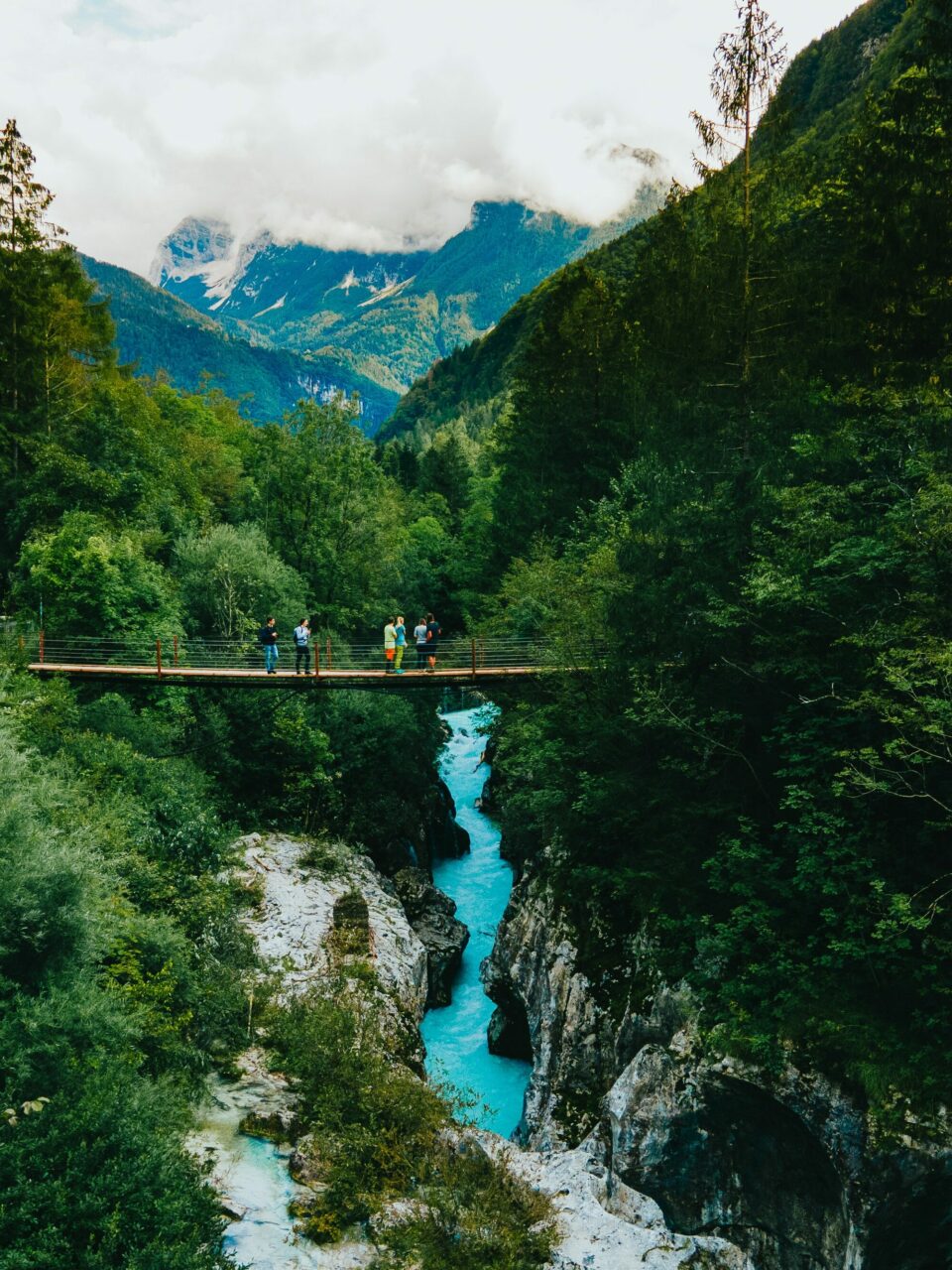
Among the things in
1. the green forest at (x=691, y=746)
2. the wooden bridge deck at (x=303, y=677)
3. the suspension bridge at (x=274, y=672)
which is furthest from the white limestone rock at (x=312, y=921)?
the suspension bridge at (x=274, y=672)

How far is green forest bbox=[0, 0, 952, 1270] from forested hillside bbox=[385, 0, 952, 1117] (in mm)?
64

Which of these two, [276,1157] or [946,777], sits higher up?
[946,777]

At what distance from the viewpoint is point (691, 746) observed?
14016 millimetres

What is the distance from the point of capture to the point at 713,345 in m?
14.6

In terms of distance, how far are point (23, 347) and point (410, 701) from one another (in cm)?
1823

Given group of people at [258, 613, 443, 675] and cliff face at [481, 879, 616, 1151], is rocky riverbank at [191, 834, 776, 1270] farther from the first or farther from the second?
group of people at [258, 613, 443, 675]

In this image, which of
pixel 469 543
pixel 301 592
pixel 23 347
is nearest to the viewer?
pixel 23 347

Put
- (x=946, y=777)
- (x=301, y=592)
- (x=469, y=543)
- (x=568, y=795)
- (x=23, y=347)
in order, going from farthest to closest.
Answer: (x=469, y=543)
(x=301, y=592)
(x=23, y=347)
(x=568, y=795)
(x=946, y=777)

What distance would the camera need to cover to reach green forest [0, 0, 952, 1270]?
9.84 metres

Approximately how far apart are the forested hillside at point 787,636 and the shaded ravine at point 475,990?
5216mm

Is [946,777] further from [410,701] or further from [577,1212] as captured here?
[410,701]

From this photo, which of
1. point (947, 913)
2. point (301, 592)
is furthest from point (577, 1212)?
point (301, 592)

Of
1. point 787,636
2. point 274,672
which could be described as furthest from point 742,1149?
point 274,672

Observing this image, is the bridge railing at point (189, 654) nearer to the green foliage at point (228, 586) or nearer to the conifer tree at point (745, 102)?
the green foliage at point (228, 586)
